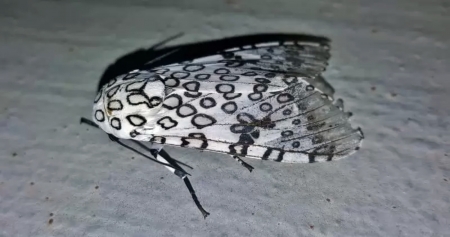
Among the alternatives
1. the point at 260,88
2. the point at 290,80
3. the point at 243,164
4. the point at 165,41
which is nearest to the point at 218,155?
the point at 243,164

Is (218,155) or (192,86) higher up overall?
(192,86)

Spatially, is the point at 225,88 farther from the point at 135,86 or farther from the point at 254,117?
the point at 135,86

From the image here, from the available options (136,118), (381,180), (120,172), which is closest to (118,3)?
(136,118)

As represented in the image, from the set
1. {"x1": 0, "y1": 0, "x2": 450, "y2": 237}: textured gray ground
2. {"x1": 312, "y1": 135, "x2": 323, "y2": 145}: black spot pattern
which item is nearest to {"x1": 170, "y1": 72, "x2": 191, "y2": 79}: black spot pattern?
{"x1": 0, "y1": 0, "x2": 450, "y2": 237}: textured gray ground

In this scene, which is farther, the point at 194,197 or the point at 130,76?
the point at 130,76

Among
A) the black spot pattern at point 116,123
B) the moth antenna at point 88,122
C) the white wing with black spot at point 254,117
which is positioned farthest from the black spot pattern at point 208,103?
the moth antenna at point 88,122

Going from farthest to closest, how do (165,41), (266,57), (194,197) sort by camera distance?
(165,41)
(266,57)
(194,197)
